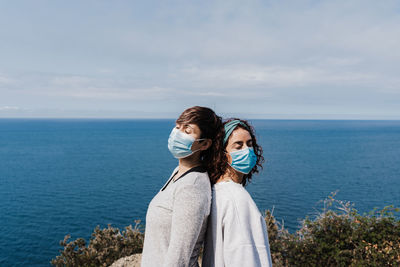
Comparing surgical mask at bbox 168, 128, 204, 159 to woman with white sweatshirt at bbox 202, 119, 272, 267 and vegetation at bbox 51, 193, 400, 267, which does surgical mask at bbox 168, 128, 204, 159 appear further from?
vegetation at bbox 51, 193, 400, 267

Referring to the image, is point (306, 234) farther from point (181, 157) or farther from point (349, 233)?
point (181, 157)

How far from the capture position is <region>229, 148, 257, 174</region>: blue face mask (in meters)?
3.23

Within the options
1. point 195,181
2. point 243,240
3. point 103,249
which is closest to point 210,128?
point 195,181

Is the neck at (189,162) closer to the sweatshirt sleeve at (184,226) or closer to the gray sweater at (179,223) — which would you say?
the gray sweater at (179,223)

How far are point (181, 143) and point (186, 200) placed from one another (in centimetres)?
88

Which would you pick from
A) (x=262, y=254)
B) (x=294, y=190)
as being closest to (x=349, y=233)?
(x=262, y=254)

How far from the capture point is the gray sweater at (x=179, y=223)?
98.3 inches

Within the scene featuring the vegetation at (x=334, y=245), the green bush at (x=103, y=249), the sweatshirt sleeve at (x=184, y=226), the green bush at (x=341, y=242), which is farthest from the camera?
the green bush at (x=103, y=249)

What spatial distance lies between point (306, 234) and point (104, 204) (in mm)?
33220

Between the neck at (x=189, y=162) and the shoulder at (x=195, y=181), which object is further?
the neck at (x=189, y=162)

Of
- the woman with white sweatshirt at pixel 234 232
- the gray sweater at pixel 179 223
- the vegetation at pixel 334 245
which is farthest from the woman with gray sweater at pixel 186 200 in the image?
the vegetation at pixel 334 245

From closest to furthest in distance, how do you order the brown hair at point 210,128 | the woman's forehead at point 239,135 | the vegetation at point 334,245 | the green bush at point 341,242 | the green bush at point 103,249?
the brown hair at point 210,128, the woman's forehead at point 239,135, the vegetation at point 334,245, the green bush at point 341,242, the green bush at point 103,249

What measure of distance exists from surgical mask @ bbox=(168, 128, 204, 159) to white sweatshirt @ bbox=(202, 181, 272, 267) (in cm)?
74

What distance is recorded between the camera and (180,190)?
260 centimetres
